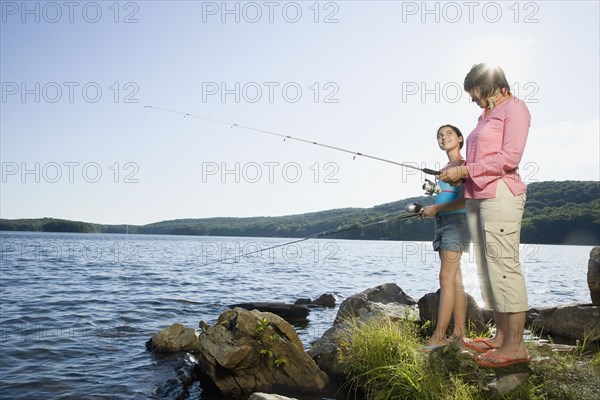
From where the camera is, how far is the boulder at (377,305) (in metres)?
8.02

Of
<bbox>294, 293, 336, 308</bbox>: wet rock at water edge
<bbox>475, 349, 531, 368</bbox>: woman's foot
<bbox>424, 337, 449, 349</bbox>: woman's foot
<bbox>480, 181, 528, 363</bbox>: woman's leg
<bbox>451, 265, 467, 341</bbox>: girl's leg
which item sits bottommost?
<bbox>294, 293, 336, 308</bbox>: wet rock at water edge

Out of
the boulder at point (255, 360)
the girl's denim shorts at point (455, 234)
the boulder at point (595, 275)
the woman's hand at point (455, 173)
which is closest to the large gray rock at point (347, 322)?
the boulder at point (255, 360)

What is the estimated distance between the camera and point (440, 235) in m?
5.55

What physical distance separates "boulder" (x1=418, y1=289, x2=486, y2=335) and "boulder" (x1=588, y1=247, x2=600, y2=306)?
2987 millimetres

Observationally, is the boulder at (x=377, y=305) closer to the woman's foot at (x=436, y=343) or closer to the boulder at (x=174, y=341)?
the woman's foot at (x=436, y=343)

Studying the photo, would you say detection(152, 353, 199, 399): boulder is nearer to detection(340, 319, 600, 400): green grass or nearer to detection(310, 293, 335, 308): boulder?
detection(340, 319, 600, 400): green grass

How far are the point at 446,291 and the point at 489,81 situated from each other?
237cm

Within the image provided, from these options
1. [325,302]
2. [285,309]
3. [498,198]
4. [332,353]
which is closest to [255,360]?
[332,353]

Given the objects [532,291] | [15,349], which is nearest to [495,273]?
[15,349]

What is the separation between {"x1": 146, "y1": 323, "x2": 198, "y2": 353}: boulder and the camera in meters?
9.30

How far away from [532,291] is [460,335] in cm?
1602

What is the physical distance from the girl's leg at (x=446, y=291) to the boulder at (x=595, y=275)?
19.5ft

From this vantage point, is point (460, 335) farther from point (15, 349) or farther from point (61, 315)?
point (61, 315)

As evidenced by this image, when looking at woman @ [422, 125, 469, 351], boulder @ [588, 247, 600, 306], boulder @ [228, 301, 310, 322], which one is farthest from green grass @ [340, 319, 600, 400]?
boulder @ [228, 301, 310, 322]
